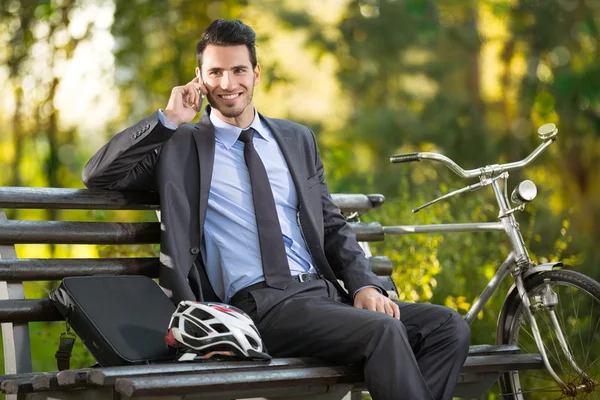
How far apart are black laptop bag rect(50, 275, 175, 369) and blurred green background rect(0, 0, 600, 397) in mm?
2158

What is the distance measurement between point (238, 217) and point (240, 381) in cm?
92

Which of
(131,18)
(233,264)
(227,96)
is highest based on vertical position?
(131,18)

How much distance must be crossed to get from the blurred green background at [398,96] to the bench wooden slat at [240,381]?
102 inches

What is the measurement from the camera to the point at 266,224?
398cm

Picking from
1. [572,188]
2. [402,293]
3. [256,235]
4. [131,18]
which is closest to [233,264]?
[256,235]

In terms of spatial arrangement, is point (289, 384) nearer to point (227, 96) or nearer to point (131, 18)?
point (227, 96)

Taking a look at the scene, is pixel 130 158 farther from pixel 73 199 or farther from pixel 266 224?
pixel 266 224

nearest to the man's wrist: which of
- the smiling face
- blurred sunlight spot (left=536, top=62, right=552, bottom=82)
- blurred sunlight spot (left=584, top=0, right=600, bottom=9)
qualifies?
the smiling face

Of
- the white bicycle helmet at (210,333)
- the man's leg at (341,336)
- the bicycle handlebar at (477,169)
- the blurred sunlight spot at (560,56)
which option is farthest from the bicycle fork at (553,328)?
the blurred sunlight spot at (560,56)

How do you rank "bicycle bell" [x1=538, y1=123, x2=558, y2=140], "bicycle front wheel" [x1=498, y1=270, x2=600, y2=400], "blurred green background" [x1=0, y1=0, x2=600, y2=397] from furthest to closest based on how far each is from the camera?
"blurred green background" [x1=0, y1=0, x2=600, y2=397]
"bicycle bell" [x1=538, y1=123, x2=558, y2=140]
"bicycle front wheel" [x1=498, y1=270, x2=600, y2=400]

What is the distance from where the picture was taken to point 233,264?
392cm

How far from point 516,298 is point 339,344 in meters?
1.30

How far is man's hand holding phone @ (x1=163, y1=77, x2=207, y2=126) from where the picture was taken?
3.92 m

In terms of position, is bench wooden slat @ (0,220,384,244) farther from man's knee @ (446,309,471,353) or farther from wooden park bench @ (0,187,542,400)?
man's knee @ (446,309,471,353)
